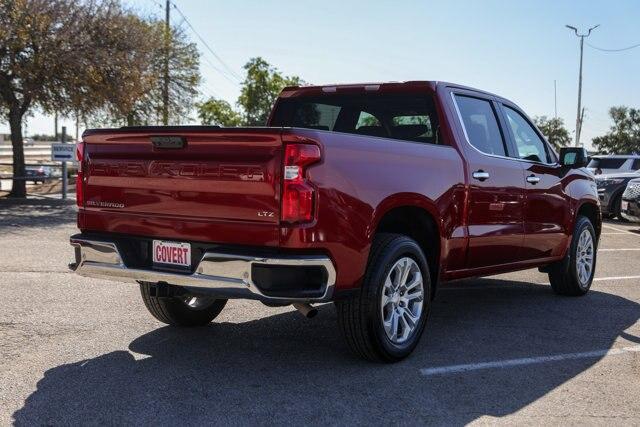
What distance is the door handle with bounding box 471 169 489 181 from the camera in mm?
5465

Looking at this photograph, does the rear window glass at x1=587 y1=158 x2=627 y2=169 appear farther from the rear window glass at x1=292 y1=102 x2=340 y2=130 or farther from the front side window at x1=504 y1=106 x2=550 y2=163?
the rear window glass at x1=292 y1=102 x2=340 y2=130

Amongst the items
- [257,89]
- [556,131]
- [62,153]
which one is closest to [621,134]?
[556,131]

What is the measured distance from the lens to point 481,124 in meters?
5.94

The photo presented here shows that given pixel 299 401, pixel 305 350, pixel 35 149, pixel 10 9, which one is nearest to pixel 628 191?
pixel 305 350

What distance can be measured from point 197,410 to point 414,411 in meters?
1.15

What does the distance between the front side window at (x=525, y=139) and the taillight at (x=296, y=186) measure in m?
3.07

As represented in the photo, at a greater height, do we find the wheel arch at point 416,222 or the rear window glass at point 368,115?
the rear window glass at point 368,115

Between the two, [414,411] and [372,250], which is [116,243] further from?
[414,411]

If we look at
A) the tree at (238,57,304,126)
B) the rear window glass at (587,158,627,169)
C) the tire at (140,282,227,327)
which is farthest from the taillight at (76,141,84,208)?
the tree at (238,57,304,126)

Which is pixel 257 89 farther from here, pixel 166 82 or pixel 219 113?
pixel 166 82

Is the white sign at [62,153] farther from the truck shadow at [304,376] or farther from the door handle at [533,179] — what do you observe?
the door handle at [533,179]

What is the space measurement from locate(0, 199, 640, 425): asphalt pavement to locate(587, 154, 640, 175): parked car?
532 inches

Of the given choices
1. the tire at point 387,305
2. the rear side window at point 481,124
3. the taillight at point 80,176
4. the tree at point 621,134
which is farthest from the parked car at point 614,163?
the tree at point 621,134

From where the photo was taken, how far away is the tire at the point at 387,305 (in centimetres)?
441
